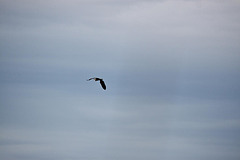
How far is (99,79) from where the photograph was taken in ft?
351
